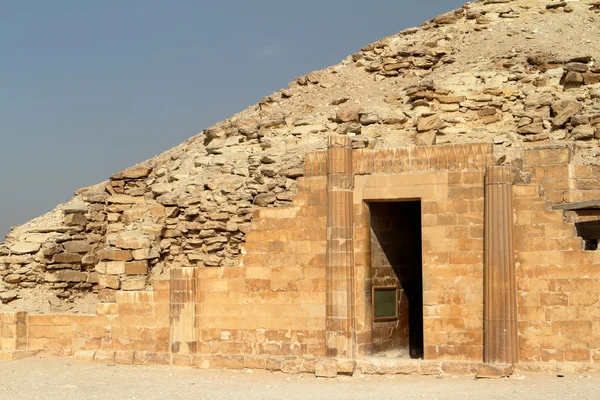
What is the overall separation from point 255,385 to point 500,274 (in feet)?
17.5

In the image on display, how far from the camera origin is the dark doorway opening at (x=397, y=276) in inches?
680

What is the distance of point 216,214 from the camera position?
20109 millimetres

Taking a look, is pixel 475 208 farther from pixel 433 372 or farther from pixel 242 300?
pixel 242 300

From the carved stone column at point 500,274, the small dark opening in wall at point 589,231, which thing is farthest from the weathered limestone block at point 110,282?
the small dark opening in wall at point 589,231

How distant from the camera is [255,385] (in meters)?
15.6

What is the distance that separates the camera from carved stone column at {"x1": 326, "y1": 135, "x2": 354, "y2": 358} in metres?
16.4

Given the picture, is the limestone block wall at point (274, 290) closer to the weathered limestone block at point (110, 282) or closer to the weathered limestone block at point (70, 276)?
the weathered limestone block at point (110, 282)

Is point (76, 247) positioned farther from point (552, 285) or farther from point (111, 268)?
point (552, 285)

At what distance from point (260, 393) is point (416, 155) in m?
5.88

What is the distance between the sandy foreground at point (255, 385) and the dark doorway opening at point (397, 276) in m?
1.77

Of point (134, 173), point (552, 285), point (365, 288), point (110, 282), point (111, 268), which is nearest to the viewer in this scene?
point (552, 285)

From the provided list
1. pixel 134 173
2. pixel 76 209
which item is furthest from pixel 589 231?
pixel 76 209

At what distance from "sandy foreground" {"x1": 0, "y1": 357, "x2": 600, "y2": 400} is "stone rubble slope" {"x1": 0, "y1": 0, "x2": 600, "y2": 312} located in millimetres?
2989

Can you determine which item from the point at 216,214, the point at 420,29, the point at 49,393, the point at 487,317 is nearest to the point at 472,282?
the point at 487,317
